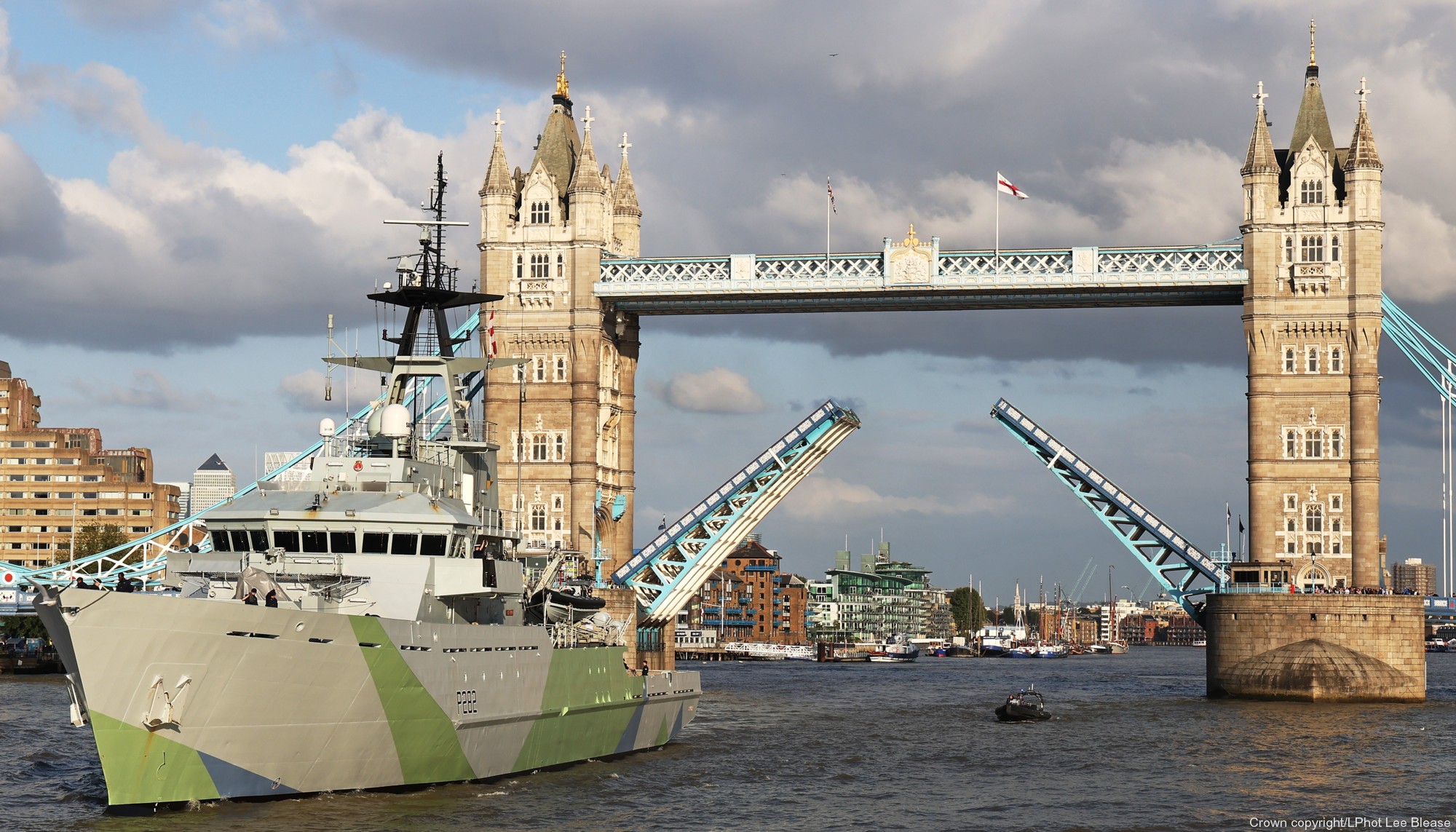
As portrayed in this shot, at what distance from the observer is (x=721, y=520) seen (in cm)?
6512

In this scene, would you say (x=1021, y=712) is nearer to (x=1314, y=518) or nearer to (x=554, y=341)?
(x=1314, y=518)

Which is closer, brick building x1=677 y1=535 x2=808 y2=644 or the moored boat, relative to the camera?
the moored boat

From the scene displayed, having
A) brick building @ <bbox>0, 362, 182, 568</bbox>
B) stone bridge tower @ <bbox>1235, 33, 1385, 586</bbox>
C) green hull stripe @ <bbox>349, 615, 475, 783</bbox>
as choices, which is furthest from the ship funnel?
brick building @ <bbox>0, 362, 182, 568</bbox>

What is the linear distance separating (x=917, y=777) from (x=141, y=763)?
60.9 ft

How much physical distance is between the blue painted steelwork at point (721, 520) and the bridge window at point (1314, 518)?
1787 cm

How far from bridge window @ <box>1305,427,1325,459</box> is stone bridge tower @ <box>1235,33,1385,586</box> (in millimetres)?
40

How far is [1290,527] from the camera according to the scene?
62.8m

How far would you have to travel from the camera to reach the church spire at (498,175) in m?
69.3

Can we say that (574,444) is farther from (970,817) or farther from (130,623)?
(130,623)

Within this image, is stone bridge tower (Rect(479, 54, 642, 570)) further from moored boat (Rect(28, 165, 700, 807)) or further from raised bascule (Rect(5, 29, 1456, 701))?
moored boat (Rect(28, 165, 700, 807))

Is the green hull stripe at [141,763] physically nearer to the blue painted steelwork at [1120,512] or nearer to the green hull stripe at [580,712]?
the green hull stripe at [580,712]

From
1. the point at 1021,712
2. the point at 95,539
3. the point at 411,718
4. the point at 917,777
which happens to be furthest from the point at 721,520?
the point at 95,539

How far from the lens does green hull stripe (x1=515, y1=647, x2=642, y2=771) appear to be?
112 ft

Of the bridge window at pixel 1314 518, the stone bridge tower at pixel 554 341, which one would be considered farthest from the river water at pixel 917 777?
the stone bridge tower at pixel 554 341
